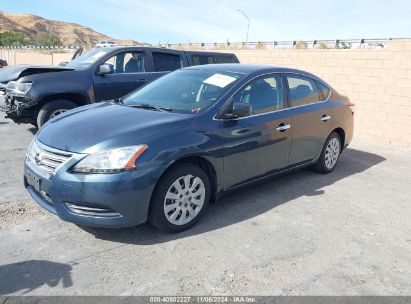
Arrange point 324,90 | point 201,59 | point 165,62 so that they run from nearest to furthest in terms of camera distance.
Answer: point 324,90 < point 165,62 < point 201,59

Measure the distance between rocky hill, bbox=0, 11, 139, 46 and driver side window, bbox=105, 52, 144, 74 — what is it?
105 m

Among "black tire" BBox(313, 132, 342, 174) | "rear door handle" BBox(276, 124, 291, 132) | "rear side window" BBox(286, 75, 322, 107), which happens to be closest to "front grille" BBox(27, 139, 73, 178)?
"rear door handle" BBox(276, 124, 291, 132)

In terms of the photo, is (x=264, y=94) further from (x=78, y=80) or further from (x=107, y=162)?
(x=78, y=80)

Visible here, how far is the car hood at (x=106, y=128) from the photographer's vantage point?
3467 mm

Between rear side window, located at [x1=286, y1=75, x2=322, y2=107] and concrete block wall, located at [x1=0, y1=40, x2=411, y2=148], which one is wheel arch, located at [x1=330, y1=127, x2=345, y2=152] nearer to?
rear side window, located at [x1=286, y1=75, x2=322, y2=107]

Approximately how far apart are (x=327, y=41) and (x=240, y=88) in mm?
14131

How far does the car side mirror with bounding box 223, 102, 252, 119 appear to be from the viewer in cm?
408

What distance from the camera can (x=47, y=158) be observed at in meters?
3.56

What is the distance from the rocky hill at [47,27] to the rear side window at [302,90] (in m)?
108

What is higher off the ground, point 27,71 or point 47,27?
point 47,27

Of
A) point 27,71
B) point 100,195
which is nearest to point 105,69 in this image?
point 27,71

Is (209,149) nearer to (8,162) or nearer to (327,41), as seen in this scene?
(8,162)

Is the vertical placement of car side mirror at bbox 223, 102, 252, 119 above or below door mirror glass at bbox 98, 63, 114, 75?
below

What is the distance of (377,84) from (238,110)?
5.93m
